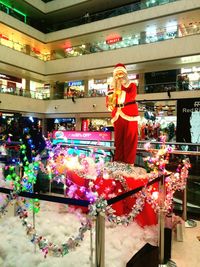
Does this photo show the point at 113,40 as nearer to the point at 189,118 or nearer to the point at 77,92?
the point at 77,92

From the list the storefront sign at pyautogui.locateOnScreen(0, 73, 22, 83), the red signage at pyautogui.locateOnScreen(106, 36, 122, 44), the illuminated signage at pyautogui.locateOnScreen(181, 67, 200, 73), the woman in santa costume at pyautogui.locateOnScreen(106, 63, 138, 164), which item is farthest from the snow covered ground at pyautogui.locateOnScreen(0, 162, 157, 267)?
the storefront sign at pyautogui.locateOnScreen(0, 73, 22, 83)

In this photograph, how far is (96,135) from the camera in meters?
9.55

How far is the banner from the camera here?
22.4 feet

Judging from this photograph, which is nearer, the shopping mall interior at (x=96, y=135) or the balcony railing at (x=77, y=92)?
the shopping mall interior at (x=96, y=135)

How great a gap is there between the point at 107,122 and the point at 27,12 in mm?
9016

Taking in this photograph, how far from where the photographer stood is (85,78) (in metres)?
18.8

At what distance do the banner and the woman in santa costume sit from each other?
380 centimetres

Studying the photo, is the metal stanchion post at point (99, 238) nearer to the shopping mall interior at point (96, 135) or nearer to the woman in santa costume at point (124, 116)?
the shopping mall interior at point (96, 135)

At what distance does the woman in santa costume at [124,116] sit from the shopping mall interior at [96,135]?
3.6 inches

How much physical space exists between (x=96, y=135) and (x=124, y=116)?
6.21m

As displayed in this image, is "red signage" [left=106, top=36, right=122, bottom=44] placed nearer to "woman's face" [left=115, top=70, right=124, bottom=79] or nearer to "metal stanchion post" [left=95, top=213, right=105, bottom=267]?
"woman's face" [left=115, top=70, right=124, bottom=79]

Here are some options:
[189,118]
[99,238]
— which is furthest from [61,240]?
[189,118]

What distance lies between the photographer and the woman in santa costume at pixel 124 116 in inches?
131

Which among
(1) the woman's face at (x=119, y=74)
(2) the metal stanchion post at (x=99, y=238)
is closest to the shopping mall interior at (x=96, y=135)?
(2) the metal stanchion post at (x=99, y=238)
